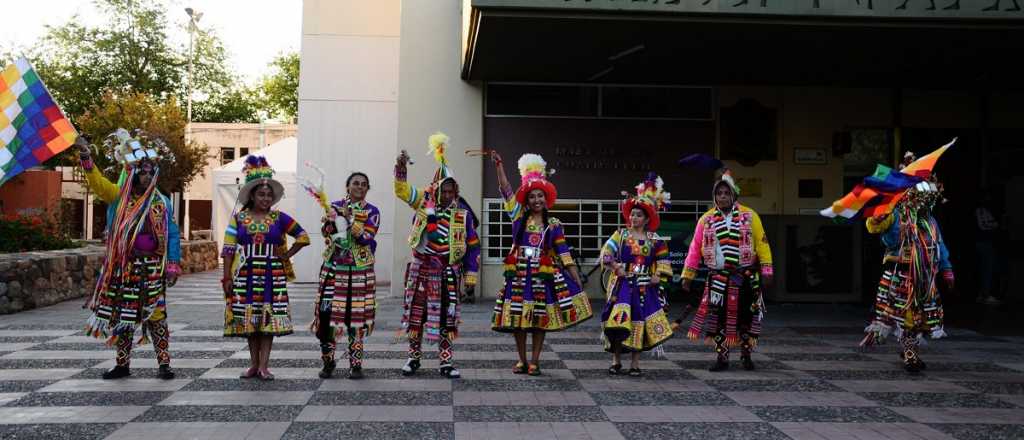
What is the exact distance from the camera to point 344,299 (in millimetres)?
6902

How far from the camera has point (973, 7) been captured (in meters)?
9.38

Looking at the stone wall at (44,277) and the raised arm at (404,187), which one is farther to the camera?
the stone wall at (44,277)

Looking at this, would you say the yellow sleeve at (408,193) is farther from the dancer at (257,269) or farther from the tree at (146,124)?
the tree at (146,124)

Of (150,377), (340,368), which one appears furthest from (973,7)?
(150,377)

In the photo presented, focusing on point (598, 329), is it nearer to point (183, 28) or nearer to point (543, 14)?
point (543, 14)

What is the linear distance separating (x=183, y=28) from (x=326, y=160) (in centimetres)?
3261

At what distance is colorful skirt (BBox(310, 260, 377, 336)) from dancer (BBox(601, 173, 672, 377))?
2217 millimetres

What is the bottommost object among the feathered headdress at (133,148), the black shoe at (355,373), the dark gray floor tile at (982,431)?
the dark gray floor tile at (982,431)

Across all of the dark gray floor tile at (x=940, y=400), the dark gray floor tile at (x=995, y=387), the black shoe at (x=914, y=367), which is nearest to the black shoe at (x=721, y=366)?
the dark gray floor tile at (x=940, y=400)

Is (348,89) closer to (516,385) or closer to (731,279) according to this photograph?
(731,279)

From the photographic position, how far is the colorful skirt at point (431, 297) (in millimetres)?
7094

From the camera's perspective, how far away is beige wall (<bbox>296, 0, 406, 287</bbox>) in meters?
18.0

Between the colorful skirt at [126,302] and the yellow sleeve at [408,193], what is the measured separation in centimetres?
221

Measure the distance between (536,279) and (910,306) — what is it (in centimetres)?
364
